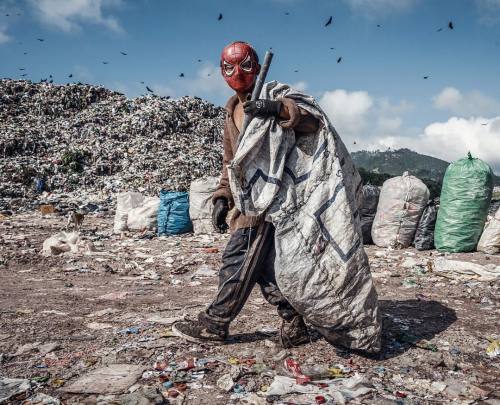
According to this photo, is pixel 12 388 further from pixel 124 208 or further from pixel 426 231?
pixel 124 208

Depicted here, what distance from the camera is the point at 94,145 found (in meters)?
14.2

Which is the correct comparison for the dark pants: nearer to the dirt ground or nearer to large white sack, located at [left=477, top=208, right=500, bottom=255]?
the dirt ground

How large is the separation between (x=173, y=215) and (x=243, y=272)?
4556 mm

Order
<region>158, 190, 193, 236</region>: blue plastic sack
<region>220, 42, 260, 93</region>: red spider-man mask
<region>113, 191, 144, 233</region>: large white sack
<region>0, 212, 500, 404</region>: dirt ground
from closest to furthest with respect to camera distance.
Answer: <region>0, 212, 500, 404</region>: dirt ground, <region>220, 42, 260, 93</region>: red spider-man mask, <region>158, 190, 193, 236</region>: blue plastic sack, <region>113, 191, 144, 233</region>: large white sack

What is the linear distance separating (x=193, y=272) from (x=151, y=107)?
1267cm

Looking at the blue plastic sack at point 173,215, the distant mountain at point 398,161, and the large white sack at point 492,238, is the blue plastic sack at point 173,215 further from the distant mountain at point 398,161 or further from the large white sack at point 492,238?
the distant mountain at point 398,161

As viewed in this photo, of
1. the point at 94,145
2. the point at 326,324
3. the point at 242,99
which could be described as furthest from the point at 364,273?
the point at 94,145

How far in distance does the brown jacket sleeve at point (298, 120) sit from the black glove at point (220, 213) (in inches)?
22.2

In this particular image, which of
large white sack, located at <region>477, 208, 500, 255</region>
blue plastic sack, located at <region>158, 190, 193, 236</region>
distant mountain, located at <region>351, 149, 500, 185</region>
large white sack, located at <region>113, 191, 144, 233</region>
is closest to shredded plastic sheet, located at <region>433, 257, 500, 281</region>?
large white sack, located at <region>477, 208, 500, 255</region>

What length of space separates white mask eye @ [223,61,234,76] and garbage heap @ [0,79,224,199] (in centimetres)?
927

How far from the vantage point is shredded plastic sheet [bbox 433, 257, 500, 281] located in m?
3.96

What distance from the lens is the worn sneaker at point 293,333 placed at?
7.36 feet

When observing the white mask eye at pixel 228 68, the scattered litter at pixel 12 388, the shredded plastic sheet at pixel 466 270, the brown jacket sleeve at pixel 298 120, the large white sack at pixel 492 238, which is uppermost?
the white mask eye at pixel 228 68

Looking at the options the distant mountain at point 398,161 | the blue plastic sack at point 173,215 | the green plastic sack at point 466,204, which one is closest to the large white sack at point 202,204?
the blue plastic sack at point 173,215
